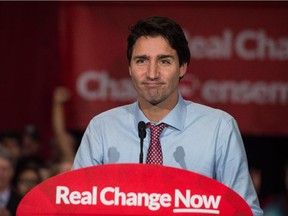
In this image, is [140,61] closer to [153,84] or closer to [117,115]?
[153,84]

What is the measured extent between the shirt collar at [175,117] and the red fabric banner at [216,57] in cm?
392

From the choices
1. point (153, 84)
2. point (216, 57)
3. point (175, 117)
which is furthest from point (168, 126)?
point (216, 57)

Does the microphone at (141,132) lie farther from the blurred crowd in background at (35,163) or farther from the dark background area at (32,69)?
the dark background area at (32,69)

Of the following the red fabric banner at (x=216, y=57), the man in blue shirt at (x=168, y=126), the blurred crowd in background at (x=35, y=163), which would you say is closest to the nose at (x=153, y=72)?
the man in blue shirt at (x=168, y=126)

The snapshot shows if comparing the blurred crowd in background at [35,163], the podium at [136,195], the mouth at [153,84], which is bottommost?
the blurred crowd in background at [35,163]

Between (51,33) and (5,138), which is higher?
(51,33)

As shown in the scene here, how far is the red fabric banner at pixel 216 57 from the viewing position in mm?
6848

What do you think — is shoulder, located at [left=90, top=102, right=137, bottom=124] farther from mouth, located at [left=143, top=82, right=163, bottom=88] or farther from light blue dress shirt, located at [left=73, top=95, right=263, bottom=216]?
mouth, located at [left=143, top=82, right=163, bottom=88]

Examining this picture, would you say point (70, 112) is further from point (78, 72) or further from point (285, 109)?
point (285, 109)

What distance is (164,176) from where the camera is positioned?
96.0 inches

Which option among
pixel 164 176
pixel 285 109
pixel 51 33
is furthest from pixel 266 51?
pixel 164 176

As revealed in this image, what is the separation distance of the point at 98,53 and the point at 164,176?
4612 millimetres

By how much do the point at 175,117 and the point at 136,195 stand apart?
435 millimetres

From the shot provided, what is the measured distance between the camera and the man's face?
106 inches
